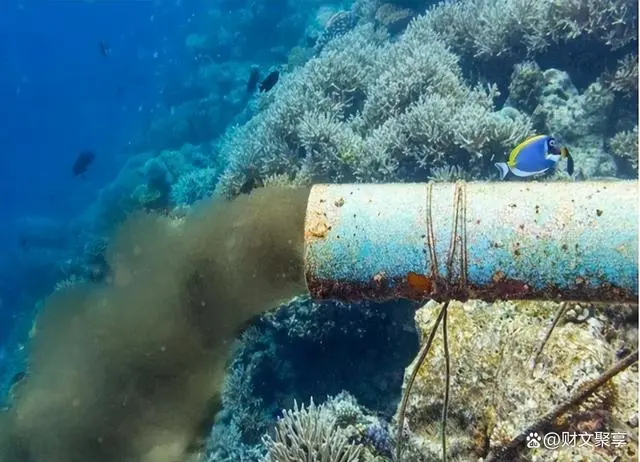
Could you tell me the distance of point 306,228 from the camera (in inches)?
77.5

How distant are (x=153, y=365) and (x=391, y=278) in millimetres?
3048

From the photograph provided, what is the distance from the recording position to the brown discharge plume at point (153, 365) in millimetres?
4090

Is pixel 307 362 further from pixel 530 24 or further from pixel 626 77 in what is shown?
pixel 530 24

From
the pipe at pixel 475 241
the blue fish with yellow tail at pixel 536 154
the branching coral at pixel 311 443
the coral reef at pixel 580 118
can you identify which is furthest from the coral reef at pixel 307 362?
the coral reef at pixel 580 118

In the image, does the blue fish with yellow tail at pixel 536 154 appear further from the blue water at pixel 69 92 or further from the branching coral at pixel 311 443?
the blue water at pixel 69 92

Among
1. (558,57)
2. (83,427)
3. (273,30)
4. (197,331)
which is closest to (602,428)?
(197,331)

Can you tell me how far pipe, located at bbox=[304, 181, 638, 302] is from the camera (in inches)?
66.5

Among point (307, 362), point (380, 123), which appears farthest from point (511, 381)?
point (380, 123)

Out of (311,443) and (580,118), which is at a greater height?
(580,118)

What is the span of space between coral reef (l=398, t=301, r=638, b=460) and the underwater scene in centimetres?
1

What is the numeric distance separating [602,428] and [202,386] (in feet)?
10.3

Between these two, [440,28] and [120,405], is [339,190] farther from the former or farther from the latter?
[440,28]

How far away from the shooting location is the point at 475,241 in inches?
70.7

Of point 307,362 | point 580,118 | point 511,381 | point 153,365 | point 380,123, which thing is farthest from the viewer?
point 380,123
